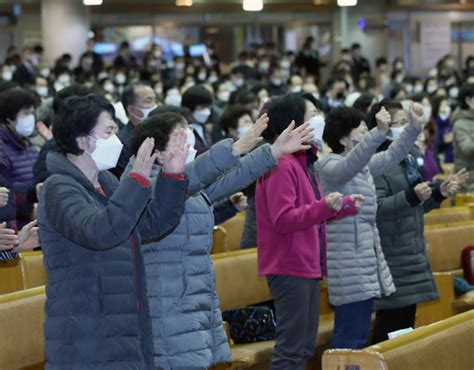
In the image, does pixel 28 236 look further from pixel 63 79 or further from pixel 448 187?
pixel 63 79

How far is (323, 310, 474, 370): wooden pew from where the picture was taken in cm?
468

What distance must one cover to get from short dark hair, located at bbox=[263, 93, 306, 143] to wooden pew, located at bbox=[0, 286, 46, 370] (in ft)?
5.02

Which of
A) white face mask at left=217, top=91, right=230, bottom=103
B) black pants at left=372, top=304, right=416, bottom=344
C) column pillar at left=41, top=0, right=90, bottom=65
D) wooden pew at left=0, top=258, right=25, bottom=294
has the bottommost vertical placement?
black pants at left=372, top=304, right=416, bottom=344

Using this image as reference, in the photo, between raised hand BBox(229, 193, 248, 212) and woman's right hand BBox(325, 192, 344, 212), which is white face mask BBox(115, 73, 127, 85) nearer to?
raised hand BBox(229, 193, 248, 212)

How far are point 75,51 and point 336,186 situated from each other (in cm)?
2127

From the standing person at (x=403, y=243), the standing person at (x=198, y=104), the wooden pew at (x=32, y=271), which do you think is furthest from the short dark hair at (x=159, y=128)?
the standing person at (x=198, y=104)

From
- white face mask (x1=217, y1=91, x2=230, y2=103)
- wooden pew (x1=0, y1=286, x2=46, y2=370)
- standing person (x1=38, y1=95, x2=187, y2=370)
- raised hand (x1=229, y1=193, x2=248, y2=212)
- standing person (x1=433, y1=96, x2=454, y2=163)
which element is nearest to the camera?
standing person (x1=38, y1=95, x2=187, y2=370)

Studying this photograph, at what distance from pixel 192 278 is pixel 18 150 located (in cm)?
307

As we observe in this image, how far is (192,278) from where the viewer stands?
568 centimetres

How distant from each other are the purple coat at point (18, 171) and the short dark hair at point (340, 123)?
200 centimetres

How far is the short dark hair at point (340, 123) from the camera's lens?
7.47 m

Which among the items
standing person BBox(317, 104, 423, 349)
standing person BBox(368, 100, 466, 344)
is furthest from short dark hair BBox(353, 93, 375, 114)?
standing person BBox(317, 104, 423, 349)

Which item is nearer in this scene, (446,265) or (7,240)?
(7,240)

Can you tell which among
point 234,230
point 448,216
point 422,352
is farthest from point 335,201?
point 448,216
